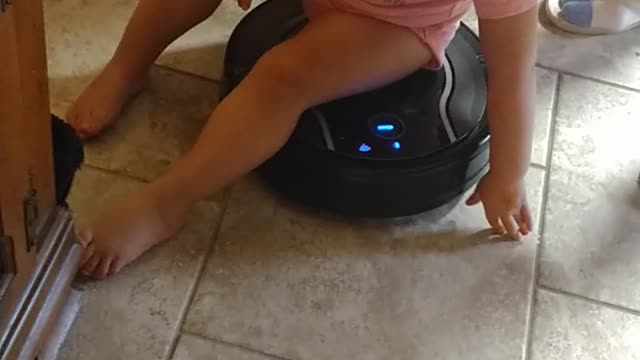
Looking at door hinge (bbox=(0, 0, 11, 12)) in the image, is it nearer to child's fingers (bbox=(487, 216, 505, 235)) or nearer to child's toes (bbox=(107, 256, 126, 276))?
child's toes (bbox=(107, 256, 126, 276))

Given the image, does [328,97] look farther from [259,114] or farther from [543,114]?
[543,114]

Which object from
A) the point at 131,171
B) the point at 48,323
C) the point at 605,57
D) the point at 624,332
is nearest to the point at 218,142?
the point at 131,171

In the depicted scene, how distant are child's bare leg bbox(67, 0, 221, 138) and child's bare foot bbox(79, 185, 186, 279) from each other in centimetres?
13

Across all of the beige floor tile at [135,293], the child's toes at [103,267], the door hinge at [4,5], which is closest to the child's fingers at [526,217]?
the beige floor tile at [135,293]

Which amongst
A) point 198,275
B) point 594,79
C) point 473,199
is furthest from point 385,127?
point 594,79

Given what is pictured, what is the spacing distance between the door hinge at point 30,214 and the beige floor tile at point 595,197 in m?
0.52

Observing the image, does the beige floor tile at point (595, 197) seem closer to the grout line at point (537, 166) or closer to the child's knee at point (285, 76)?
the grout line at point (537, 166)

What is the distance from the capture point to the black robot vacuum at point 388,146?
3.71ft

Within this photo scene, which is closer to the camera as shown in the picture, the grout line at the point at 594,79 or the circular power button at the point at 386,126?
the circular power button at the point at 386,126

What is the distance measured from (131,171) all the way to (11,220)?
34cm

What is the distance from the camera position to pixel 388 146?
1146 millimetres

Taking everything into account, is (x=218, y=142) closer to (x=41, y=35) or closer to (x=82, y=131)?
(x=82, y=131)

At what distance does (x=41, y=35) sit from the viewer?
828mm

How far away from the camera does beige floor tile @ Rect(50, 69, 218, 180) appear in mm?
1202
